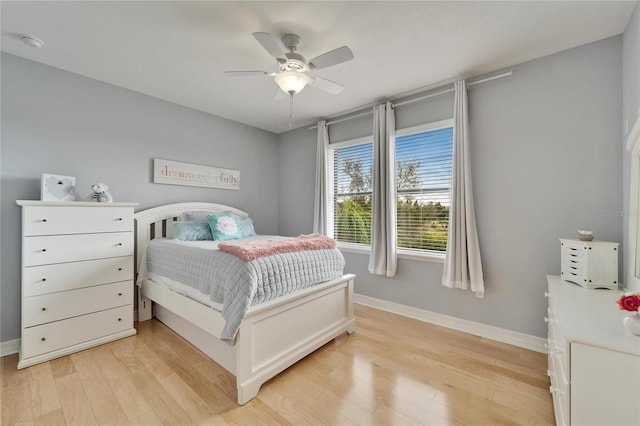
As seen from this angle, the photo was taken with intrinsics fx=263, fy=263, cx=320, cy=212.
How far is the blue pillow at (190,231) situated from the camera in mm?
2883

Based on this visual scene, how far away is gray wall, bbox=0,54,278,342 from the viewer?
2.22 metres

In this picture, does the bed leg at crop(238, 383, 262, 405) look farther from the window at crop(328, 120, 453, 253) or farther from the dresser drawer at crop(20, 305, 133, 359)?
the window at crop(328, 120, 453, 253)

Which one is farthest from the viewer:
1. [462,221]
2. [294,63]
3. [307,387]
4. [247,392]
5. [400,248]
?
[400,248]

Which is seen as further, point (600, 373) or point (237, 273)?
point (237, 273)

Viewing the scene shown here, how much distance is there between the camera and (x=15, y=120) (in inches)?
88.3

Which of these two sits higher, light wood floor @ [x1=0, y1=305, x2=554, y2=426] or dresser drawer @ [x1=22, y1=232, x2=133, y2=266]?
dresser drawer @ [x1=22, y1=232, x2=133, y2=266]

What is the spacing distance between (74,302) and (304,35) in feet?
9.49

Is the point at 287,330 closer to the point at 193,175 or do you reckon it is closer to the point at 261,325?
the point at 261,325

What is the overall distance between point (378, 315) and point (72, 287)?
2941 mm

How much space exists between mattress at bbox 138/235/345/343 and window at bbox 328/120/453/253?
108 centimetres

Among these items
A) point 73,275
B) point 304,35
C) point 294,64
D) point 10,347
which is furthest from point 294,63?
point 10,347

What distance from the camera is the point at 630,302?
104 cm

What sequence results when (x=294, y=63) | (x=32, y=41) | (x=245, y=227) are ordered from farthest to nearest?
(x=245, y=227), (x=32, y=41), (x=294, y=63)

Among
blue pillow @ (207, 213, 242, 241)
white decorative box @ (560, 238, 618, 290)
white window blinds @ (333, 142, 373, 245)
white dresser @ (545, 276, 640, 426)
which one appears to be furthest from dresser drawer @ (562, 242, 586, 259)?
blue pillow @ (207, 213, 242, 241)
